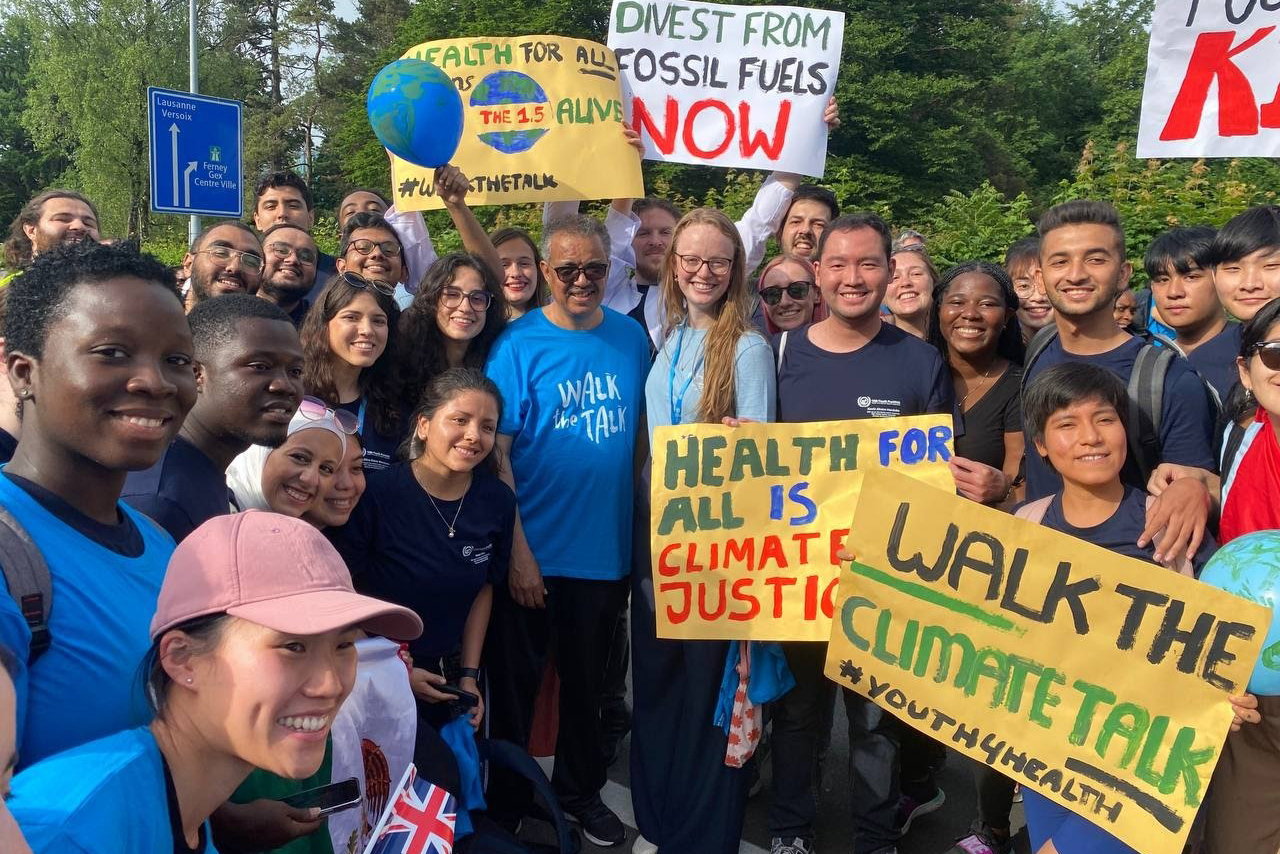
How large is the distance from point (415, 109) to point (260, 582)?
3055 mm

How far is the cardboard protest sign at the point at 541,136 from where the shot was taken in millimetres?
4934

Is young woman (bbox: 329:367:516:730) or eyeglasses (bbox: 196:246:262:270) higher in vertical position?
eyeglasses (bbox: 196:246:262:270)

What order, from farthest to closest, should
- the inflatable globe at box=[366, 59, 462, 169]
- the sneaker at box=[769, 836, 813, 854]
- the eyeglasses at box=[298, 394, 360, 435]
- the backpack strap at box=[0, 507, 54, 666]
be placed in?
1. the inflatable globe at box=[366, 59, 462, 169]
2. the sneaker at box=[769, 836, 813, 854]
3. the eyeglasses at box=[298, 394, 360, 435]
4. the backpack strap at box=[0, 507, 54, 666]

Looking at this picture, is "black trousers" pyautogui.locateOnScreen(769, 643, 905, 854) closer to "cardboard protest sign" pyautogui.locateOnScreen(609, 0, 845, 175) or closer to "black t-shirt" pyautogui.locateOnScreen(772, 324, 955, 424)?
"black t-shirt" pyautogui.locateOnScreen(772, 324, 955, 424)

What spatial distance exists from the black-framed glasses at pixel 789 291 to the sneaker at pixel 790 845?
2.27 metres

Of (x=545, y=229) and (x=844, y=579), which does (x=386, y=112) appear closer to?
(x=545, y=229)

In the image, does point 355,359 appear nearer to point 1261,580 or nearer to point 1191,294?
point 1261,580

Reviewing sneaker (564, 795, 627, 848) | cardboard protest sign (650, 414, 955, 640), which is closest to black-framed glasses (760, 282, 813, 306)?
cardboard protest sign (650, 414, 955, 640)

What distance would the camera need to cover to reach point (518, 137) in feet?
16.3

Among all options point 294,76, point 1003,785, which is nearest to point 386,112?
point 1003,785

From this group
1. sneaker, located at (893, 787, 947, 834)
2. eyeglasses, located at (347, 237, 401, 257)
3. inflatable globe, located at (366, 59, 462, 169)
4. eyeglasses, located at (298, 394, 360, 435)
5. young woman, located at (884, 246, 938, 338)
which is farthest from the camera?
eyeglasses, located at (347, 237, 401, 257)

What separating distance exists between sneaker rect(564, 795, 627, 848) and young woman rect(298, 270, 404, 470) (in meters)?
1.61

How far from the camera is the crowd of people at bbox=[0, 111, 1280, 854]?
1.61 metres

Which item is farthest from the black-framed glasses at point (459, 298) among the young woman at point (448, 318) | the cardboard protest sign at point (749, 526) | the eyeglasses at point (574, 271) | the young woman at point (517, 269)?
the cardboard protest sign at point (749, 526)
